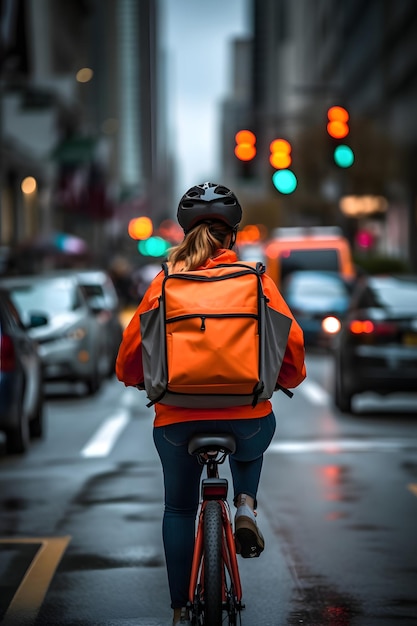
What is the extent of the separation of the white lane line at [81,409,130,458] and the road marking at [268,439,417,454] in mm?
1572

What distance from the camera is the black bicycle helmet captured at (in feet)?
18.4

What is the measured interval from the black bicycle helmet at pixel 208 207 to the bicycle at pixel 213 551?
814 mm

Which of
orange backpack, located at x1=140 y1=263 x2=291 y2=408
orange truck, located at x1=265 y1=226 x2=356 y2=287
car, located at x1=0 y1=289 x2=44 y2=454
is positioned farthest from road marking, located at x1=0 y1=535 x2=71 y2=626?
orange truck, located at x1=265 y1=226 x2=356 y2=287

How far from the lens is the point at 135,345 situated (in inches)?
221

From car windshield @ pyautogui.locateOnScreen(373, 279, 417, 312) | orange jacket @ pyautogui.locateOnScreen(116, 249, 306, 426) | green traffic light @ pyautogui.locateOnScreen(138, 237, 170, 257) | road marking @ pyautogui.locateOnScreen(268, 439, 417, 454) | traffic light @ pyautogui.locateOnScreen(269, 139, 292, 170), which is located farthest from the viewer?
green traffic light @ pyautogui.locateOnScreen(138, 237, 170, 257)

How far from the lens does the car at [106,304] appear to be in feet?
78.6

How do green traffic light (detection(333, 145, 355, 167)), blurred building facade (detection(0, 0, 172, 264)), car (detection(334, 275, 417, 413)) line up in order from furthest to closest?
blurred building facade (detection(0, 0, 172, 264))
green traffic light (detection(333, 145, 355, 167))
car (detection(334, 275, 417, 413))

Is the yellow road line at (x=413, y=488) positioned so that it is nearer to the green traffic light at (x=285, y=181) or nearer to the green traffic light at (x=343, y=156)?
the green traffic light at (x=343, y=156)

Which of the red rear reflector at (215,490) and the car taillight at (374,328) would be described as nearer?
the red rear reflector at (215,490)

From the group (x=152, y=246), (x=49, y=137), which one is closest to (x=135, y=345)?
(x=49, y=137)

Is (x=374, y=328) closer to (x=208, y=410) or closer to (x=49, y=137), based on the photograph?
(x=208, y=410)

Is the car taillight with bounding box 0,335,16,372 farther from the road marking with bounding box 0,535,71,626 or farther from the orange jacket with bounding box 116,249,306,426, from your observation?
the orange jacket with bounding box 116,249,306,426

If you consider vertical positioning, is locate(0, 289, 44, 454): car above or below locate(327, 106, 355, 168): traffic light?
below

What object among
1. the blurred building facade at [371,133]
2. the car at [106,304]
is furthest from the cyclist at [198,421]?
the blurred building facade at [371,133]
